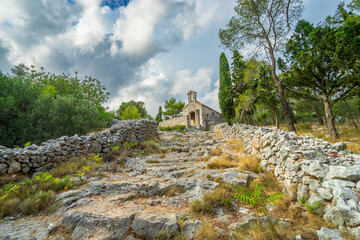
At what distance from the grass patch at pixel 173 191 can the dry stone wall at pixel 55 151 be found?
4.77m

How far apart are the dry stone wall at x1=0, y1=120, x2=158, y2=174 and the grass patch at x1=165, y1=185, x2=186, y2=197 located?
4.77m

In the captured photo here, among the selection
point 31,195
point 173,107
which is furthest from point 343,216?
point 173,107

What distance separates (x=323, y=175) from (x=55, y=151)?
853 centimetres

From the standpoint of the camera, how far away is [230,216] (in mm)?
3246

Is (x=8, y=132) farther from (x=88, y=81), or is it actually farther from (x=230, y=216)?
(x=88, y=81)

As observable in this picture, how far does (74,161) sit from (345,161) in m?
8.83

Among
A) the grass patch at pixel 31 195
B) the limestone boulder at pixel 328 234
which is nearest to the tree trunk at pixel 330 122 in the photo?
the limestone boulder at pixel 328 234

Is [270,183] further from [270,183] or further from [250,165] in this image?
[250,165]

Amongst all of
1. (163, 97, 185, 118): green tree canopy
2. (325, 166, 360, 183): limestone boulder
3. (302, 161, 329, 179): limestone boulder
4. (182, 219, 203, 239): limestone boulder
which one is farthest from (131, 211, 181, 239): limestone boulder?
(163, 97, 185, 118): green tree canopy

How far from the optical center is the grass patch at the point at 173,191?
4.39 metres

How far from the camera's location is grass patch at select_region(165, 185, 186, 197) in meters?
4.39

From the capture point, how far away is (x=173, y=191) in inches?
176

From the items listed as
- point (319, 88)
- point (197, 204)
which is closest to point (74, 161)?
point (197, 204)

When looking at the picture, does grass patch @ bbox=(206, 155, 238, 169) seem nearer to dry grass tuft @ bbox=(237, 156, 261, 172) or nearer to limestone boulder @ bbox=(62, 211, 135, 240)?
dry grass tuft @ bbox=(237, 156, 261, 172)
